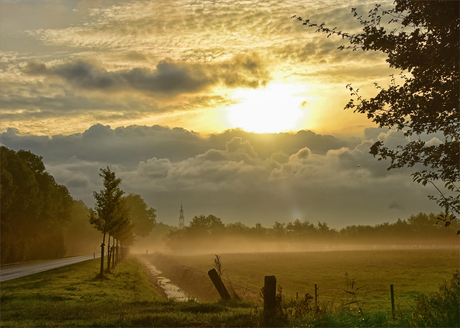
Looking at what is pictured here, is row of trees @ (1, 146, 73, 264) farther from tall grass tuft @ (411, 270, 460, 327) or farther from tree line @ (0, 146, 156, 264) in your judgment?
tall grass tuft @ (411, 270, 460, 327)

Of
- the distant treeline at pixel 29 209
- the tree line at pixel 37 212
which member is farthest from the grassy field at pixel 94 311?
the distant treeline at pixel 29 209

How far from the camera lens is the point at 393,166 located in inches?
381

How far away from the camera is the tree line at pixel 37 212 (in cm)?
3709

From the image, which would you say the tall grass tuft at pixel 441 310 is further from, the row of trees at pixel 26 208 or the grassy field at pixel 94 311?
the row of trees at pixel 26 208

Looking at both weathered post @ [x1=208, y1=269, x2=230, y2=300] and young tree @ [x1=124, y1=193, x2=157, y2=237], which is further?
young tree @ [x1=124, y1=193, x2=157, y2=237]

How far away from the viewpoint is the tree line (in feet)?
122

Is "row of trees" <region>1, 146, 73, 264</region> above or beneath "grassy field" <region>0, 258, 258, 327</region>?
above

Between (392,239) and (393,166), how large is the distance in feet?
665

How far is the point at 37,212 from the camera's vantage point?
59344 millimetres

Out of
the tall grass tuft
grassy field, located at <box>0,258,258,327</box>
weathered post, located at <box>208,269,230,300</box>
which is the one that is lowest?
grassy field, located at <box>0,258,258,327</box>

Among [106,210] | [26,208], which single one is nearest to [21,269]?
[106,210]

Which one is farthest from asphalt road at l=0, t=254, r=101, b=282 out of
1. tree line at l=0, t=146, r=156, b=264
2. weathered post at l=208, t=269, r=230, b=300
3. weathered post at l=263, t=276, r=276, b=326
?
weathered post at l=263, t=276, r=276, b=326

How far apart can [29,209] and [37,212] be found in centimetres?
129

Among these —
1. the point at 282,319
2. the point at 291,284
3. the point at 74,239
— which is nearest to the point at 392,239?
the point at 74,239
